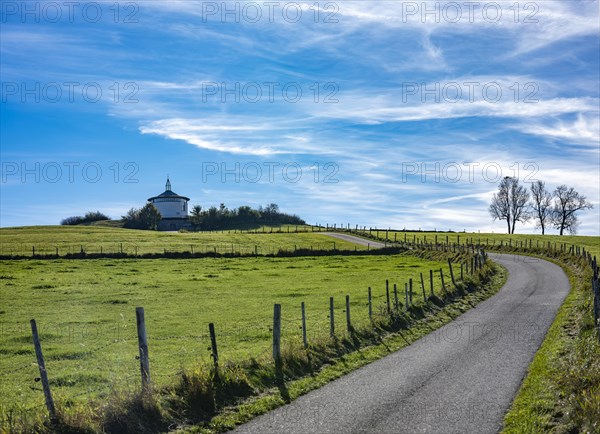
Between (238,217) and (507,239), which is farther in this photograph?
(238,217)

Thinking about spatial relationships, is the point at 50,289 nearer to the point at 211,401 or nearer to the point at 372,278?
the point at 372,278

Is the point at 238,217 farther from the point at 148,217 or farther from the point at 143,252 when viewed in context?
the point at 143,252

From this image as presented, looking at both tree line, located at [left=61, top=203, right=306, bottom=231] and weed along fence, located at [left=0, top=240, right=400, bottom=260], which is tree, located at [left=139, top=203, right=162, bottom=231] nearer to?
tree line, located at [left=61, top=203, right=306, bottom=231]

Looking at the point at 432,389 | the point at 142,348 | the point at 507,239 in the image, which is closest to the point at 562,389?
the point at 432,389

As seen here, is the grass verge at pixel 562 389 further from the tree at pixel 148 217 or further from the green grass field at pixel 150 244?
the tree at pixel 148 217

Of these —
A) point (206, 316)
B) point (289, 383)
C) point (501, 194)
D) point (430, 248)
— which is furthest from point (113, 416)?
point (501, 194)

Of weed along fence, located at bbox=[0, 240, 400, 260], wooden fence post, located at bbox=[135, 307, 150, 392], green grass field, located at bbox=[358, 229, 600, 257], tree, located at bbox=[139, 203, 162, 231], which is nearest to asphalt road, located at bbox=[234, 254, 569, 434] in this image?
wooden fence post, located at bbox=[135, 307, 150, 392]

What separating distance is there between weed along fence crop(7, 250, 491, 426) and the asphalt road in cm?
189

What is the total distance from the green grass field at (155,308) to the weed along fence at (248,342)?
0.11 m

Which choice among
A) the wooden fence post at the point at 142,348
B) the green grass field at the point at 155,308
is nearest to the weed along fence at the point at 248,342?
the wooden fence post at the point at 142,348

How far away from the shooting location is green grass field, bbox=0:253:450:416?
774 inches

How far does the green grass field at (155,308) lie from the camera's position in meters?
19.7

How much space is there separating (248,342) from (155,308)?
38.5ft

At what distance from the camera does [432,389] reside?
15.4 metres
